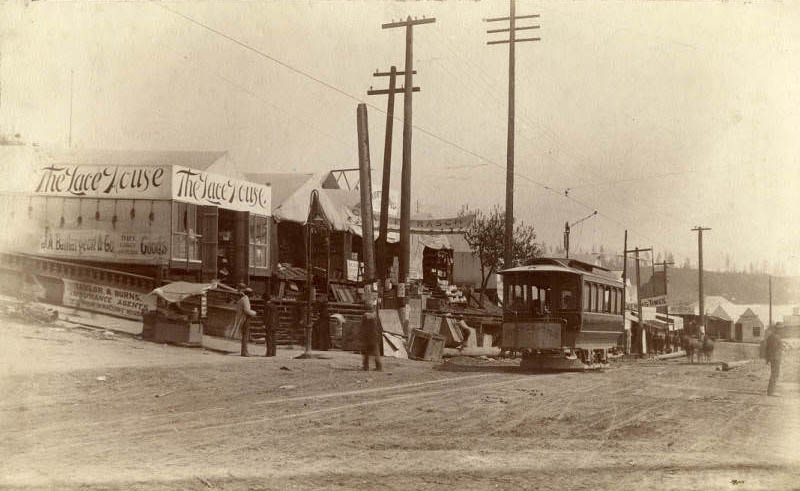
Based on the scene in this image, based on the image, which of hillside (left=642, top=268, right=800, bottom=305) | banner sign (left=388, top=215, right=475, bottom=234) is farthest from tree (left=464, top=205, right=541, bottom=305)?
hillside (left=642, top=268, right=800, bottom=305)

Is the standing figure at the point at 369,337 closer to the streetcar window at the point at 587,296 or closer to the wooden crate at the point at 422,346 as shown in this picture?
the wooden crate at the point at 422,346

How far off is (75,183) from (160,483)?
17582 millimetres

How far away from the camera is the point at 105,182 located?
78.9 ft

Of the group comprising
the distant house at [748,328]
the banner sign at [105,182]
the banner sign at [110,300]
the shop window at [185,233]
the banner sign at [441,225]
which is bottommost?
the distant house at [748,328]

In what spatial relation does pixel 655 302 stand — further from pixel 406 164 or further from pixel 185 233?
pixel 185 233

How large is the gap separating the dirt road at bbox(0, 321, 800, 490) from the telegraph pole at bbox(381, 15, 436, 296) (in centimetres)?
1118

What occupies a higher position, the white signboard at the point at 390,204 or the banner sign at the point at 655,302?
the white signboard at the point at 390,204

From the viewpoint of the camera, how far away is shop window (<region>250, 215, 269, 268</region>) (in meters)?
30.2

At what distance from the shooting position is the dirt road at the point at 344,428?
337 inches

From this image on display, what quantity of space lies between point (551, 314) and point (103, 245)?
12.7 metres

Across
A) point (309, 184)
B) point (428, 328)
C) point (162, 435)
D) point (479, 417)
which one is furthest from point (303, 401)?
point (309, 184)

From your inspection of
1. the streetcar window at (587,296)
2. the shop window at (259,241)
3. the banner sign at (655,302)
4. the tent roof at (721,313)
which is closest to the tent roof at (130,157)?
the shop window at (259,241)

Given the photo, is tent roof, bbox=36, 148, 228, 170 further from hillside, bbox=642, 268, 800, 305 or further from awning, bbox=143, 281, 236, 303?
hillside, bbox=642, 268, 800, 305

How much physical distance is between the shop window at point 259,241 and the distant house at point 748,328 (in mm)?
88908
